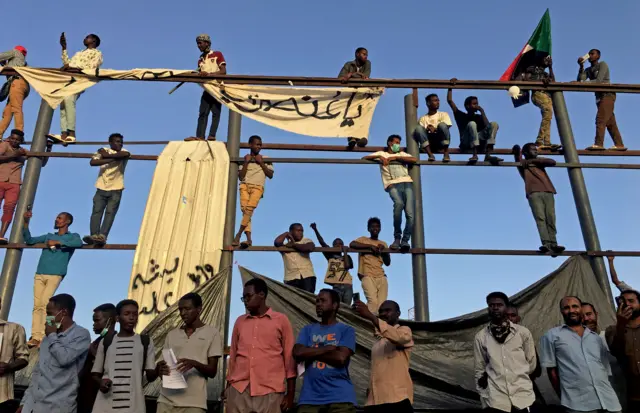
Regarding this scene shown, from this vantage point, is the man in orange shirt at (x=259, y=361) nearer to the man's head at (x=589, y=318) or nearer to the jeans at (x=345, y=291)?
the man's head at (x=589, y=318)

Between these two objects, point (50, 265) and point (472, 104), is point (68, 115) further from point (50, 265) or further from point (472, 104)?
point (472, 104)

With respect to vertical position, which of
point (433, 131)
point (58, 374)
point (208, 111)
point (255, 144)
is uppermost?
point (208, 111)

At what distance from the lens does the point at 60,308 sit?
4.76 metres

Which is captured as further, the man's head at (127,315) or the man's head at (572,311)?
the man's head at (572,311)

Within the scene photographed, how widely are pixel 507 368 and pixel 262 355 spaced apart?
72.6 inches

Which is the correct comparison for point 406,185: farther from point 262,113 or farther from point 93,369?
point 93,369

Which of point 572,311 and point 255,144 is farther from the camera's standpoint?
point 255,144

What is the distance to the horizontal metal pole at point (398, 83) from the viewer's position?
696cm

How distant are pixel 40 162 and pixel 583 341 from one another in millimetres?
5872

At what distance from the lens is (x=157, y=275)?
6227 mm

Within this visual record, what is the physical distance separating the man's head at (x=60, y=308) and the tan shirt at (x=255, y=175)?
281 centimetres

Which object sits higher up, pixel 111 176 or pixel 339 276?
pixel 111 176

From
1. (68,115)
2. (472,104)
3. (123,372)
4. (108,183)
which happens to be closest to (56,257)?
(108,183)

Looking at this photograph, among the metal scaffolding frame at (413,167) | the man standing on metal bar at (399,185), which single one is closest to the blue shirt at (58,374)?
the metal scaffolding frame at (413,167)
